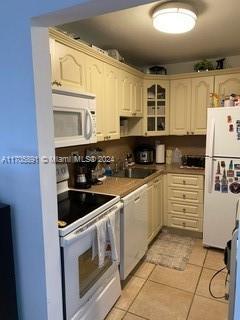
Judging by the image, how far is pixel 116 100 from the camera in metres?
2.63

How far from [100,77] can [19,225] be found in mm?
1550

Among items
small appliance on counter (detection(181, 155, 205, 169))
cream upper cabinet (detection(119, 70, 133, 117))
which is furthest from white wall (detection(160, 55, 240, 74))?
small appliance on counter (detection(181, 155, 205, 169))

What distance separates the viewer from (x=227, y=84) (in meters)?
3.09

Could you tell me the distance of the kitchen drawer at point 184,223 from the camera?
3.15 m

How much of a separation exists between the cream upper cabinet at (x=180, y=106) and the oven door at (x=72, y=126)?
182 cm

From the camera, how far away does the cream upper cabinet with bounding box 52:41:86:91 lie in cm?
176

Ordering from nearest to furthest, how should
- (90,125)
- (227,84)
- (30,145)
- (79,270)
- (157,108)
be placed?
(30,145) → (79,270) → (90,125) → (227,84) → (157,108)

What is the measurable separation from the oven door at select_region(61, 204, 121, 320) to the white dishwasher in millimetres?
288

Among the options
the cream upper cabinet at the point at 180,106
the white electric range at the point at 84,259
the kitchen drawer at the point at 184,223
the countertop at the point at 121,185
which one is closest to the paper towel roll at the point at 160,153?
the cream upper cabinet at the point at 180,106

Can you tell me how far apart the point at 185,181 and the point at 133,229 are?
3.84 ft

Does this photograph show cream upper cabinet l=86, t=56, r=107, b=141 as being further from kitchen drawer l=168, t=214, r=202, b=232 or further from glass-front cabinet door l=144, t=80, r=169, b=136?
kitchen drawer l=168, t=214, r=202, b=232

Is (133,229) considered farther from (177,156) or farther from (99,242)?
(177,156)

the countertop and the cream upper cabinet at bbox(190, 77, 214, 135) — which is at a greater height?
the cream upper cabinet at bbox(190, 77, 214, 135)

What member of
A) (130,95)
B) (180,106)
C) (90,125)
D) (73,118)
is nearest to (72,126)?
(73,118)
